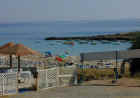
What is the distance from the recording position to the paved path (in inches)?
418

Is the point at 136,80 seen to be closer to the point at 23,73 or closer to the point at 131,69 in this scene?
the point at 131,69

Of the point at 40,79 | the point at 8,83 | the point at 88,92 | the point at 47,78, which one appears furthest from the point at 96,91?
the point at 8,83

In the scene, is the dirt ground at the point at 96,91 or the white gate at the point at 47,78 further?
the white gate at the point at 47,78

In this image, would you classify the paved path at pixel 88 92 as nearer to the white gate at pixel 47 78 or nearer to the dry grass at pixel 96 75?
the white gate at pixel 47 78

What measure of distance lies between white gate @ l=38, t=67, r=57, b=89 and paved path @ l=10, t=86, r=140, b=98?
0.29m

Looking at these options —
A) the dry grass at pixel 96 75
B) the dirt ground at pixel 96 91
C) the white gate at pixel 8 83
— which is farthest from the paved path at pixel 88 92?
the dry grass at pixel 96 75

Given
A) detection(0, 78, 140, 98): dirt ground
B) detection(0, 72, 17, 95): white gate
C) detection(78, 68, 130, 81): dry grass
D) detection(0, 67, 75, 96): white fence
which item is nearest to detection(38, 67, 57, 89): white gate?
detection(0, 67, 75, 96): white fence

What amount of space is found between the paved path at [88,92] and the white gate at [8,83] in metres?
0.39

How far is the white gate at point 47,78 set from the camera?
11656 mm

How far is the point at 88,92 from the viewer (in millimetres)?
11148

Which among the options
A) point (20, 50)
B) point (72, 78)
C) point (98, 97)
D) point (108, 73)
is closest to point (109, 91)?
point (98, 97)

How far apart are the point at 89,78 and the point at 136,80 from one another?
82.8 inches

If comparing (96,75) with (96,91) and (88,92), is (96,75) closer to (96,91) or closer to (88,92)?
(96,91)

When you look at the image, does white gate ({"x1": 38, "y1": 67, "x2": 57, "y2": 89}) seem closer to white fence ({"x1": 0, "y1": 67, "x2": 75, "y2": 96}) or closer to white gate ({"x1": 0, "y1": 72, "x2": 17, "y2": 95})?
white fence ({"x1": 0, "y1": 67, "x2": 75, "y2": 96})
